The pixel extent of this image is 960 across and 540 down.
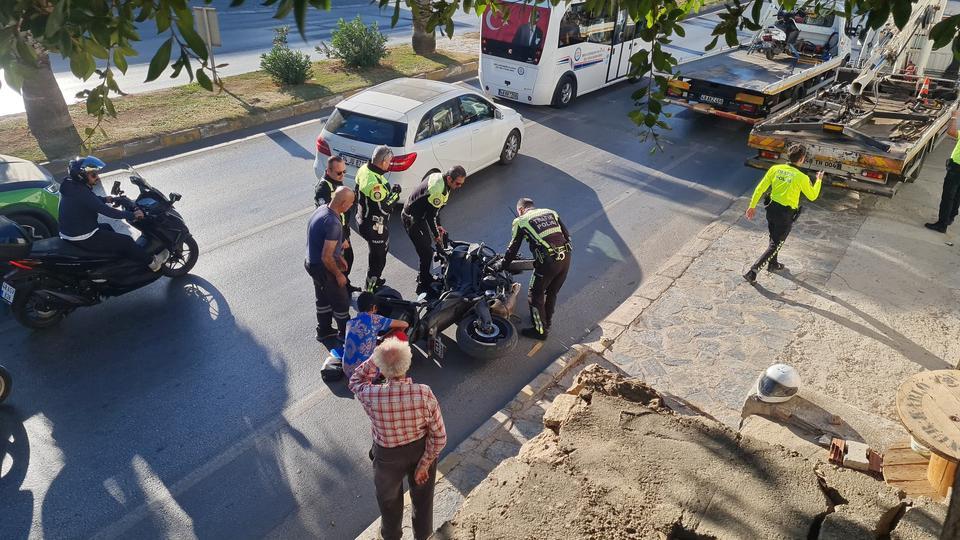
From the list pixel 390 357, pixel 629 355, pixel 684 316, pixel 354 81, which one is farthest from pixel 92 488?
pixel 354 81

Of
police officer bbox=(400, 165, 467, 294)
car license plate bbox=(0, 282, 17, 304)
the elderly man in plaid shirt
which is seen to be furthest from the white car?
the elderly man in plaid shirt

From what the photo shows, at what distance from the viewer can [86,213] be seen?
6891 mm

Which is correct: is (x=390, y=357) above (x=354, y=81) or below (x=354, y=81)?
above

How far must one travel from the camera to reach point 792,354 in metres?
7.11

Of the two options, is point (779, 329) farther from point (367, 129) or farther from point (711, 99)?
point (711, 99)

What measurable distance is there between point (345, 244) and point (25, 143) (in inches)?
310

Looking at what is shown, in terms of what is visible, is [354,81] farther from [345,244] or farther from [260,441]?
[260,441]

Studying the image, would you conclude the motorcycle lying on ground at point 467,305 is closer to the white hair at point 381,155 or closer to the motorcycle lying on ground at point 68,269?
the white hair at point 381,155

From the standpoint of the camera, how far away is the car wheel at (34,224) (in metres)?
8.16

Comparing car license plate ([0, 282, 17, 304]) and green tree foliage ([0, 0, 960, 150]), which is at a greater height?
green tree foliage ([0, 0, 960, 150])

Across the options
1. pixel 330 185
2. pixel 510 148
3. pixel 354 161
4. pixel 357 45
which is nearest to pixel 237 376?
pixel 330 185

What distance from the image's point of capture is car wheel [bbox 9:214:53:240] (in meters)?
8.16

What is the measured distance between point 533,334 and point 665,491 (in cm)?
328

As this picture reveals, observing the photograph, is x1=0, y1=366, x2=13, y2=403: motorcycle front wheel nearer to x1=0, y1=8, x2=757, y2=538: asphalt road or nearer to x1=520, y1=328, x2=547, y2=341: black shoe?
x1=0, y1=8, x2=757, y2=538: asphalt road
